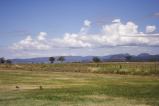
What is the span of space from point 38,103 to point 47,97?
12.5 ft

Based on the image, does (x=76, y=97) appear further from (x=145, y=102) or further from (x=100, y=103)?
(x=145, y=102)

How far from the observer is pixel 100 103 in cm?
2736

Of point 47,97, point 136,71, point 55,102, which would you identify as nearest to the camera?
point 55,102

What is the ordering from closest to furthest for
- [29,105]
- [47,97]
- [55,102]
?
[29,105]
[55,102]
[47,97]

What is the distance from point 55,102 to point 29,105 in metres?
2.52

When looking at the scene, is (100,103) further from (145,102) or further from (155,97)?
(155,97)

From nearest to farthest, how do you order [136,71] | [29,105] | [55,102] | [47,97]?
[29,105] → [55,102] → [47,97] → [136,71]

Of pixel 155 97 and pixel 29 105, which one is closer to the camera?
pixel 29 105

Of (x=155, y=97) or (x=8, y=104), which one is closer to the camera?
(x=8, y=104)

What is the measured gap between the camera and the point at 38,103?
88.4 ft

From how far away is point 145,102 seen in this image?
27938 millimetres

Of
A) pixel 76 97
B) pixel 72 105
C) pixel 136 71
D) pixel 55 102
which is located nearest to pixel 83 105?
pixel 72 105

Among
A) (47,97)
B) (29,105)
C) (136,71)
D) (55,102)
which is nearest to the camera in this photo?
(29,105)

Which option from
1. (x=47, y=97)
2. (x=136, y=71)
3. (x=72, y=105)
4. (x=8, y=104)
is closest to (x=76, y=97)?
(x=47, y=97)
